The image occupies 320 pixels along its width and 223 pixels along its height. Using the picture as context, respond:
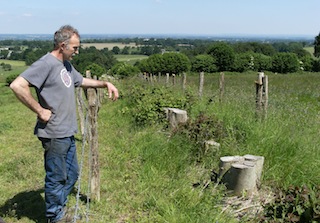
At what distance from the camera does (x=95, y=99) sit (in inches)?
155

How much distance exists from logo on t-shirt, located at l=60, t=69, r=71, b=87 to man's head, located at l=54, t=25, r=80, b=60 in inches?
5.5

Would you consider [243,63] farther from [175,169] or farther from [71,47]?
[71,47]

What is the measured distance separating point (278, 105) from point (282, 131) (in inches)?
67.9

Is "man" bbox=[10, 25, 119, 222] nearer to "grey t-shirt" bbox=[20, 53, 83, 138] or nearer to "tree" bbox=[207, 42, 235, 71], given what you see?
"grey t-shirt" bbox=[20, 53, 83, 138]

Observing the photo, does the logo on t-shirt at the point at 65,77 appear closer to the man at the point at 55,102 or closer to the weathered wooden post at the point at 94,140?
the man at the point at 55,102

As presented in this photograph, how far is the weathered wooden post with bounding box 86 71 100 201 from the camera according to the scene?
3924 millimetres

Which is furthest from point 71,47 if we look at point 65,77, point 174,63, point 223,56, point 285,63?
point 285,63

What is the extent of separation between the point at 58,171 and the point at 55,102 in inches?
29.0

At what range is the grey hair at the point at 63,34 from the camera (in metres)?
3.19

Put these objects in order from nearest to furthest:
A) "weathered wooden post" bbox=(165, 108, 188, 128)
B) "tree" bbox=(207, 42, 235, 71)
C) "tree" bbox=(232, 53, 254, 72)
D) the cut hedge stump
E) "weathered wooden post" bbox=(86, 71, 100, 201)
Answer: "weathered wooden post" bbox=(86, 71, 100, 201) < the cut hedge stump < "weathered wooden post" bbox=(165, 108, 188, 128) < "tree" bbox=(232, 53, 254, 72) < "tree" bbox=(207, 42, 235, 71)

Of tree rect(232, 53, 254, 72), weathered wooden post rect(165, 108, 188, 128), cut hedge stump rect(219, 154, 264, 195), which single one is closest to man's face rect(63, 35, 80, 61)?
cut hedge stump rect(219, 154, 264, 195)

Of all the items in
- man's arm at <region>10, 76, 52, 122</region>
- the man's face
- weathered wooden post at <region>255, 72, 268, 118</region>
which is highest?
the man's face

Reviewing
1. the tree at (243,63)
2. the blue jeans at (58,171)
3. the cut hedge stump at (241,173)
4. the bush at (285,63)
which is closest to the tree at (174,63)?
the tree at (243,63)

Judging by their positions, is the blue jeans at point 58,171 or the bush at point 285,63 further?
the bush at point 285,63
